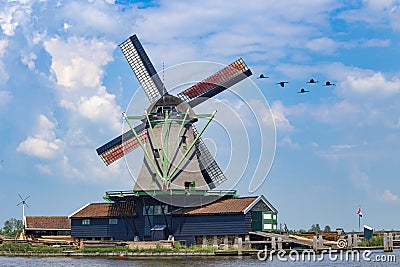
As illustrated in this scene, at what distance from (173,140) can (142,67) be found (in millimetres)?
6578

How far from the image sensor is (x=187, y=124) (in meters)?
52.2

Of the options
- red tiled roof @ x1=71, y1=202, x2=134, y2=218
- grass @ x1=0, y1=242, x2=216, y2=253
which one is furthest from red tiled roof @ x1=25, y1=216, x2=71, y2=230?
grass @ x1=0, y1=242, x2=216, y2=253

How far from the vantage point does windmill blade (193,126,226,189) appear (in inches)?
2067

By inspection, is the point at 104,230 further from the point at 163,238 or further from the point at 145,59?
the point at 145,59

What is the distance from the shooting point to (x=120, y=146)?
5394cm

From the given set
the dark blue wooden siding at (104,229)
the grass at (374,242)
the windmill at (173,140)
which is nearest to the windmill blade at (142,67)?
the windmill at (173,140)

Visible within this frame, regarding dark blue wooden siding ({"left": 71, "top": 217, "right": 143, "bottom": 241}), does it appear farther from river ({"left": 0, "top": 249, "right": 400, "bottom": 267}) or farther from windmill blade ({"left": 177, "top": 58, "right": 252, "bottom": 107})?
windmill blade ({"left": 177, "top": 58, "right": 252, "bottom": 107})

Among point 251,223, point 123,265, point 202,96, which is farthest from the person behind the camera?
point 202,96

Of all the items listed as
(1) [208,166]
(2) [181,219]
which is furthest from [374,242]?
(2) [181,219]

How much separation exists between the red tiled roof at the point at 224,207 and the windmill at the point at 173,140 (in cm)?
142

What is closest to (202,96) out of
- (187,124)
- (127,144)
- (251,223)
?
(187,124)

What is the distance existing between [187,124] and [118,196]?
6.36m

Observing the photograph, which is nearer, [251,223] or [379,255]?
[379,255]

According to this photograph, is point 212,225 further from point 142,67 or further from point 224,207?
point 142,67
